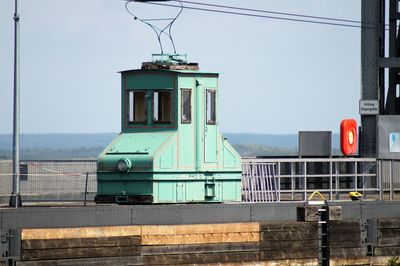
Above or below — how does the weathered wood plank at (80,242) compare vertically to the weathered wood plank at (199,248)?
above

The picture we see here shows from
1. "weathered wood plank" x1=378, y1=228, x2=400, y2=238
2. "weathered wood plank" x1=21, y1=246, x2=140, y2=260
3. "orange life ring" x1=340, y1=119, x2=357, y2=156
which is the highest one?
"orange life ring" x1=340, y1=119, x2=357, y2=156

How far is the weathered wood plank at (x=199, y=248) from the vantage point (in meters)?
33.2

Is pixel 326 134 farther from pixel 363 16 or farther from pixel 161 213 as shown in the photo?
pixel 161 213

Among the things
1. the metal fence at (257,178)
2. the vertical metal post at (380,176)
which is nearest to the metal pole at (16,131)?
the metal fence at (257,178)

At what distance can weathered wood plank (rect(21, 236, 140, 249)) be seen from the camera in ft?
102

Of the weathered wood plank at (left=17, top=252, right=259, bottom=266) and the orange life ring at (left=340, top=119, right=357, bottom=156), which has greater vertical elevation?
the orange life ring at (left=340, top=119, right=357, bottom=156)

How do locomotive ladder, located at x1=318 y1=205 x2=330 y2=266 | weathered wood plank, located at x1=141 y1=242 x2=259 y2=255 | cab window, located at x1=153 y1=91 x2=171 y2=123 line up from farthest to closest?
locomotive ladder, located at x1=318 y1=205 x2=330 y2=266 < cab window, located at x1=153 y1=91 x2=171 y2=123 < weathered wood plank, located at x1=141 y1=242 x2=259 y2=255

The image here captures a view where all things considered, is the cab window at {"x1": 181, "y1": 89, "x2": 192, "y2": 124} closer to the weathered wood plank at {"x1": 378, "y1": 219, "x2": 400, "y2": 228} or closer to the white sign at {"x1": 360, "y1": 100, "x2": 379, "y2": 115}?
the weathered wood plank at {"x1": 378, "y1": 219, "x2": 400, "y2": 228}

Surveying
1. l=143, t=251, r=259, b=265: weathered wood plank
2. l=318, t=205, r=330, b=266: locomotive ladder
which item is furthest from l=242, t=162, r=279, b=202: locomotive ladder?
l=143, t=251, r=259, b=265: weathered wood plank

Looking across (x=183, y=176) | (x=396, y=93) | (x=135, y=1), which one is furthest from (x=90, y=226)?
(x=396, y=93)

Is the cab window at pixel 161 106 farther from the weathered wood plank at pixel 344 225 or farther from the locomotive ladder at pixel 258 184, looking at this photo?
the weathered wood plank at pixel 344 225

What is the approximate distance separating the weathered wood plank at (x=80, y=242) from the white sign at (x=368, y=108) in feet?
54.4

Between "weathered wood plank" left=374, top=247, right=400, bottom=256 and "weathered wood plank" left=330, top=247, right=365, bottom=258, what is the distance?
2.12 feet

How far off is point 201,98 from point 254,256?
4.29 meters
